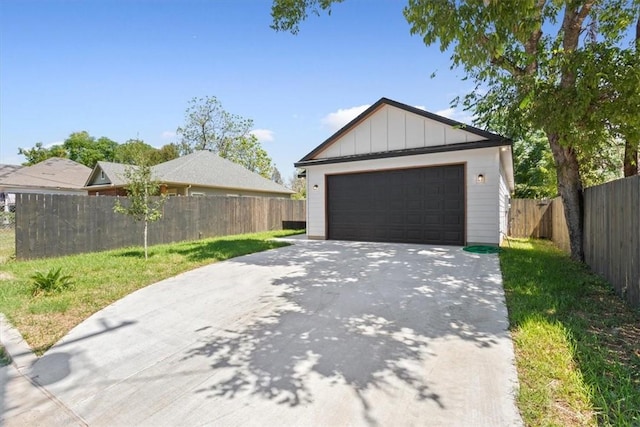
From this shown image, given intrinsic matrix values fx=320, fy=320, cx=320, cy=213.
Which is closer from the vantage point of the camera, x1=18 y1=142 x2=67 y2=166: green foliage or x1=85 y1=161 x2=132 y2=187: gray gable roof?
x1=85 y1=161 x2=132 y2=187: gray gable roof

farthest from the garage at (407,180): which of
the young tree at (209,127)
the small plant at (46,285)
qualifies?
the young tree at (209,127)

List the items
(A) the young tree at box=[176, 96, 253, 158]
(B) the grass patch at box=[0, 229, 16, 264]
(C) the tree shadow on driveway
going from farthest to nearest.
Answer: (A) the young tree at box=[176, 96, 253, 158] < (B) the grass patch at box=[0, 229, 16, 264] < (C) the tree shadow on driveway

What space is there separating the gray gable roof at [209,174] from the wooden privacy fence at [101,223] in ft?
12.0

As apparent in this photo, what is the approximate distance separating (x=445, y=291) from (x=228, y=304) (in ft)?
10.2

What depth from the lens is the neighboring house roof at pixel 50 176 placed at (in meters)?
20.0

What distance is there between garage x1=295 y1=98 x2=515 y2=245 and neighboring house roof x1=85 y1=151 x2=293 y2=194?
7.48 m

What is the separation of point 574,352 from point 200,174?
17.3 metres

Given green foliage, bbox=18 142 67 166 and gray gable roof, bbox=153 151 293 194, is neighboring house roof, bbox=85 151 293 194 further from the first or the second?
green foliage, bbox=18 142 67 166

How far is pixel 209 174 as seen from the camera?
17844 mm

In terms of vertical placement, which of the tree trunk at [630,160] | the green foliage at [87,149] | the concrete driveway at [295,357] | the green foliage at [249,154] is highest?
the green foliage at [87,149]

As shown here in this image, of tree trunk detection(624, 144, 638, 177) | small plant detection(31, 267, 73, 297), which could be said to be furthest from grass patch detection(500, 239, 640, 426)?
small plant detection(31, 267, 73, 297)

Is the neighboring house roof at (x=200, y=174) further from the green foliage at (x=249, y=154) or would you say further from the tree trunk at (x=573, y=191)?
the tree trunk at (x=573, y=191)

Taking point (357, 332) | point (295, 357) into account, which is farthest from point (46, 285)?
point (357, 332)

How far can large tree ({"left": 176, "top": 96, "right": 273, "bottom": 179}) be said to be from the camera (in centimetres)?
3098
